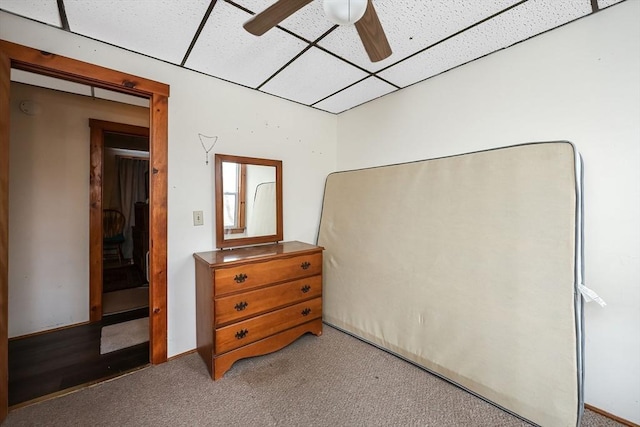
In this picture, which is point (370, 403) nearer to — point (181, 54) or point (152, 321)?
point (152, 321)

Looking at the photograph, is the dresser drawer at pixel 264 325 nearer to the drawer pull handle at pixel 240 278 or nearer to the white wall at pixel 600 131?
the drawer pull handle at pixel 240 278

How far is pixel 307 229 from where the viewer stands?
2918 mm

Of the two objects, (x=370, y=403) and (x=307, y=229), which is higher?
(x=307, y=229)

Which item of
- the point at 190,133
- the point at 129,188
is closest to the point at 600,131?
the point at 190,133

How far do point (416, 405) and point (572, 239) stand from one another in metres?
1.29

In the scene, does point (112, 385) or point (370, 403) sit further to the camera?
point (112, 385)

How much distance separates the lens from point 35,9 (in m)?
1.49

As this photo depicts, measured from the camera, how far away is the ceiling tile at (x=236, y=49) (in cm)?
158

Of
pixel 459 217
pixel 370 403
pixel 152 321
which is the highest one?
pixel 459 217

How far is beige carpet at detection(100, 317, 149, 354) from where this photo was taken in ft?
7.43

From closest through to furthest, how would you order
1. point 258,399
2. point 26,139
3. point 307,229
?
point 258,399, point 26,139, point 307,229

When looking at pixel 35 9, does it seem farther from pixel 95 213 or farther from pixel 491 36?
pixel 491 36

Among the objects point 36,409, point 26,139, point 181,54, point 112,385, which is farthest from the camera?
point 26,139

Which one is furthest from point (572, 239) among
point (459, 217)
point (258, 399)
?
point (258, 399)
